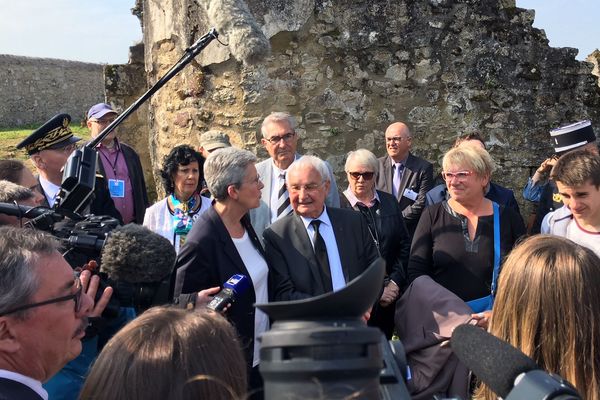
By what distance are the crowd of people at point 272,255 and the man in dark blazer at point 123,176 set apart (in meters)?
0.01

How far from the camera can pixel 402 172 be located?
5.20 m

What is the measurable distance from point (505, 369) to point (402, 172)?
426 cm

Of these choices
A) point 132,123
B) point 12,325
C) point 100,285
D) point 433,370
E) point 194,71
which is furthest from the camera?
point 132,123

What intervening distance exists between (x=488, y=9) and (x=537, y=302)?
493 centimetres

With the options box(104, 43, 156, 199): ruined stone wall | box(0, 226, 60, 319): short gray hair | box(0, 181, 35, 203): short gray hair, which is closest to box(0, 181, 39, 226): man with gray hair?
box(0, 181, 35, 203): short gray hair

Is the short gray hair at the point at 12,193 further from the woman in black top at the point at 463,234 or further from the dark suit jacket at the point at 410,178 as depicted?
the dark suit jacket at the point at 410,178

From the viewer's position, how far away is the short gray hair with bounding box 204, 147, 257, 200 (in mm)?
3125

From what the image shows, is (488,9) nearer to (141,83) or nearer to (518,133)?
(518,133)

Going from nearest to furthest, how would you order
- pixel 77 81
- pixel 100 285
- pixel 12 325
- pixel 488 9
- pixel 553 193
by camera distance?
1. pixel 12 325
2. pixel 100 285
3. pixel 553 193
4. pixel 488 9
5. pixel 77 81

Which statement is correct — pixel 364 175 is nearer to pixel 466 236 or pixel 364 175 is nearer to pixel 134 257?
pixel 466 236

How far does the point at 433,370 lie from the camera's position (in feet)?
8.84

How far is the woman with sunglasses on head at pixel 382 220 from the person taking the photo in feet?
12.9

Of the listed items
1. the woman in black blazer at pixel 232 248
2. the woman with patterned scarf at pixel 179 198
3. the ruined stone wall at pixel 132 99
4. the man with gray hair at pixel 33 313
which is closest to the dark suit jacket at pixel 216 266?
the woman in black blazer at pixel 232 248

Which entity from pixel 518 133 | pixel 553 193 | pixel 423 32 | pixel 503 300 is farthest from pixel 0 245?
pixel 518 133
